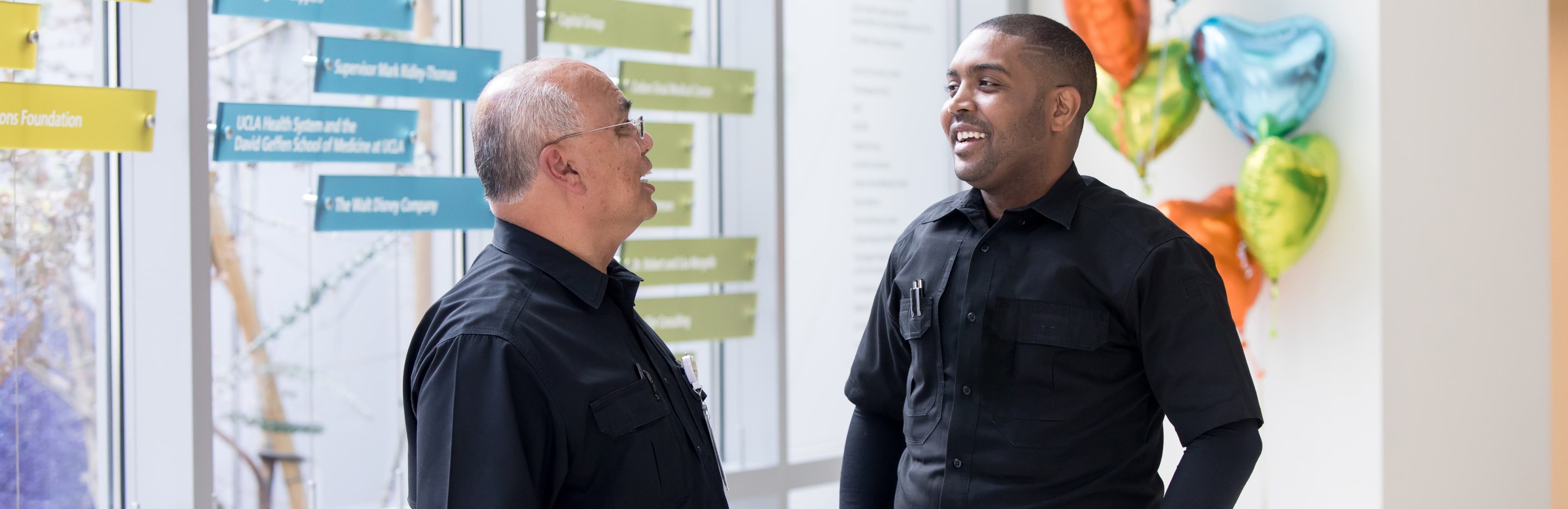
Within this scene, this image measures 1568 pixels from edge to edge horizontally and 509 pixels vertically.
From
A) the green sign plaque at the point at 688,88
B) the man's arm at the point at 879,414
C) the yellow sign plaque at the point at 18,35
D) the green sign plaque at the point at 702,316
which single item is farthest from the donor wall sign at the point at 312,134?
the man's arm at the point at 879,414

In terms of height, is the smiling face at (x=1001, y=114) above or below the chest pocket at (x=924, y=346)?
above

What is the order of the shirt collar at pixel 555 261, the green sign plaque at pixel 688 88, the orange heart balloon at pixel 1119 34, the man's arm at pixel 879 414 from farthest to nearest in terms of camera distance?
1. the green sign plaque at pixel 688 88
2. the orange heart balloon at pixel 1119 34
3. the man's arm at pixel 879 414
4. the shirt collar at pixel 555 261

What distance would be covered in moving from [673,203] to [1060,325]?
69.5 inches

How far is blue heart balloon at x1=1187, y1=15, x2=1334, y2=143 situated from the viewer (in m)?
2.55

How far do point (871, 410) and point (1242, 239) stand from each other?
1.32 meters

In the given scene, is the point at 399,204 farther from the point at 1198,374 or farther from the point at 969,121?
the point at 1198,374

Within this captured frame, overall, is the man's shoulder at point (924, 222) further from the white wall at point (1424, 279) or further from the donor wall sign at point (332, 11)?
the donor wall sign at point (332, 11)

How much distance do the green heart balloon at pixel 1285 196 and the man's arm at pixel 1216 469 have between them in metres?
1.18

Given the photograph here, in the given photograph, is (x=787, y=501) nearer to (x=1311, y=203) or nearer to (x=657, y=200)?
(x=657, y=200)

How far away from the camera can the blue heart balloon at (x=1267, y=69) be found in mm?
2553

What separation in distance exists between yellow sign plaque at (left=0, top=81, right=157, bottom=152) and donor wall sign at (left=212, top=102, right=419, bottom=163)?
17 cm

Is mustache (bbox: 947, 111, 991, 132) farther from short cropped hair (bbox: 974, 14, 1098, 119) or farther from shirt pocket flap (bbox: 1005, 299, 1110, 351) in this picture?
shirt pocket flap (bbox: 1005, 299, 1110, 351)

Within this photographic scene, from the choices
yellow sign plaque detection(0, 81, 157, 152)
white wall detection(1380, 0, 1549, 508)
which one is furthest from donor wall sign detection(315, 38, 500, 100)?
white wall detection(1380, 0, 1549, 508)

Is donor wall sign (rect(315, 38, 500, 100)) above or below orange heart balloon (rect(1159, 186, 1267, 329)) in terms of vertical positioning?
above
